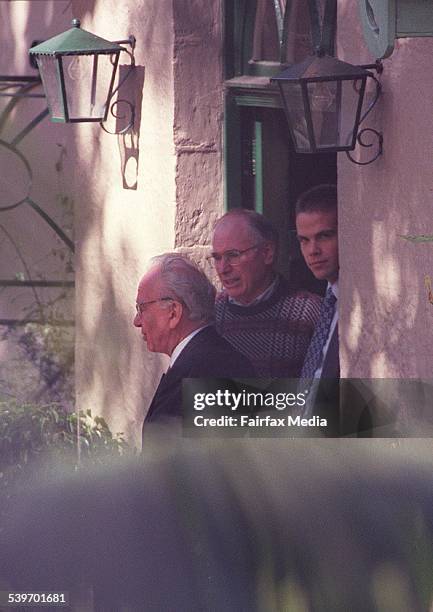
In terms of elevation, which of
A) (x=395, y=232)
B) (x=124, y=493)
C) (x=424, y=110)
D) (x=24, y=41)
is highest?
(x=24, y=41)

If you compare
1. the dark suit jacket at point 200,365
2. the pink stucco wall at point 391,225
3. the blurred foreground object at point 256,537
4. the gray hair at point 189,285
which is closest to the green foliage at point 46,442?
the dark suit jacket at point 200,365

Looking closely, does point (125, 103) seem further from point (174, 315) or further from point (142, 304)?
point (174, 315)

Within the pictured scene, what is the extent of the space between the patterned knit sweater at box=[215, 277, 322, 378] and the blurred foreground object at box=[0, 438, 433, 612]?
73 cm

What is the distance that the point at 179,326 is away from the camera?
20.3 feet

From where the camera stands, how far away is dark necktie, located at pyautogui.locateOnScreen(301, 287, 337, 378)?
229 inches

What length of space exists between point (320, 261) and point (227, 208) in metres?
0.68

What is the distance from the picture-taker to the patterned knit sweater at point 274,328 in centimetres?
606

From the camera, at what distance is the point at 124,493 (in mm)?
5590

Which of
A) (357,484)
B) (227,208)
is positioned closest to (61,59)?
(227,208)

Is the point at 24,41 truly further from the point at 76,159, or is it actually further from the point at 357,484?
the point at 357,484

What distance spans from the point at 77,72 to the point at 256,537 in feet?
6.85

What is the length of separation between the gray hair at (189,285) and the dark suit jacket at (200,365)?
0.08m

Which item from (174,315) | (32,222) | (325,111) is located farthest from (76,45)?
(32,222)
